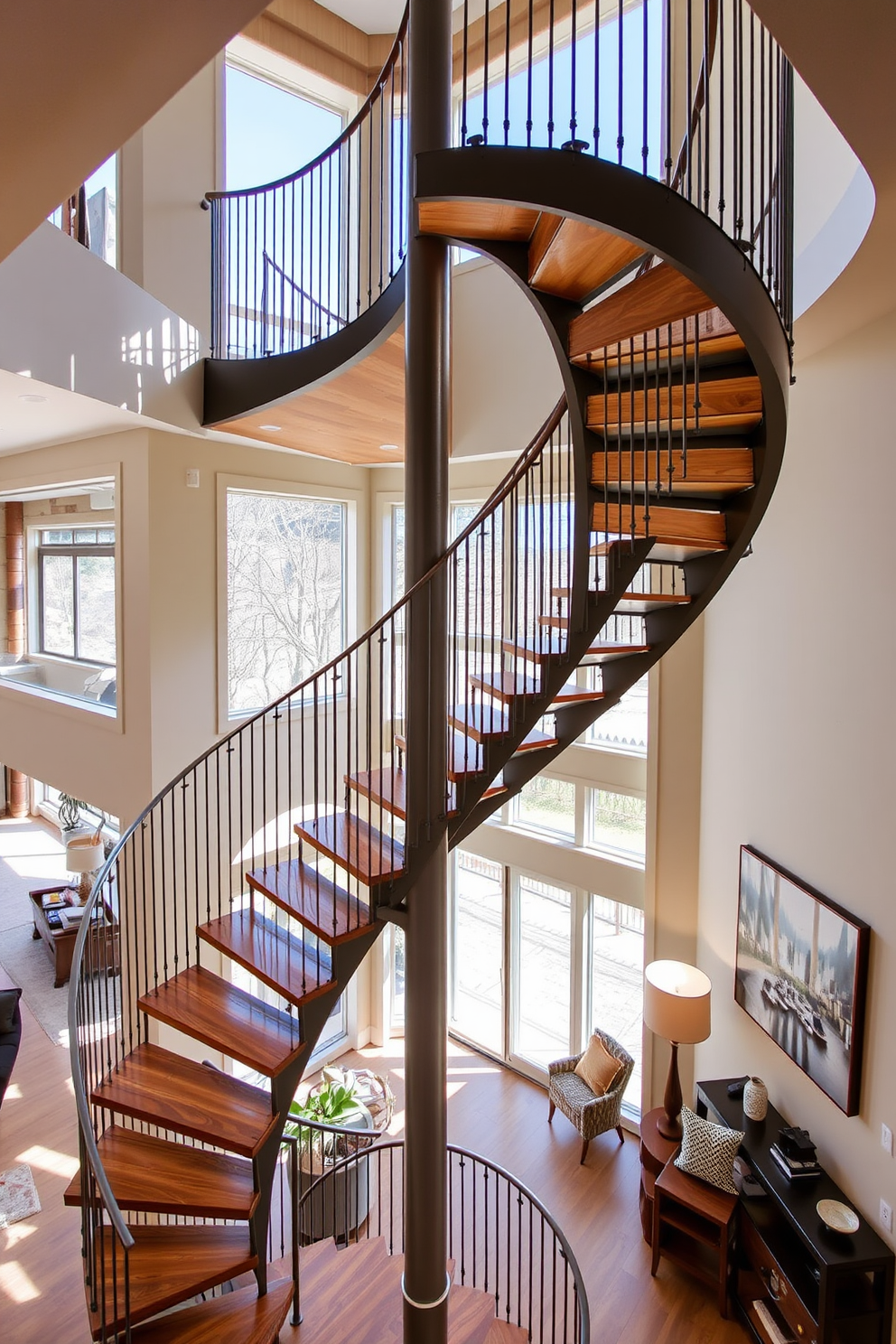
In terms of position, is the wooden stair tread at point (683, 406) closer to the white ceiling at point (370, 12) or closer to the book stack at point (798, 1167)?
the book stack at point (798, 1167)

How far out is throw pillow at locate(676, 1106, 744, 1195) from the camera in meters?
4.03

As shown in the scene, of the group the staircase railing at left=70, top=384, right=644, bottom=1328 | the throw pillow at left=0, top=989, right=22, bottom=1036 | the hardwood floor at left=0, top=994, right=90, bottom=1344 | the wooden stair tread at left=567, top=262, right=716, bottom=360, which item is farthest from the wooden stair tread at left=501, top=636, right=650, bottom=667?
the throw pillow at left=0, top=989, right=22, bottom=1036

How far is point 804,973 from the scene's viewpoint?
152 inches

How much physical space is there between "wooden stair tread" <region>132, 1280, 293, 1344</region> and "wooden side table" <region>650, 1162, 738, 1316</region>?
211cm

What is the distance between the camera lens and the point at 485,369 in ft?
17.4

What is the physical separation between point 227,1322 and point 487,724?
2.67 meters

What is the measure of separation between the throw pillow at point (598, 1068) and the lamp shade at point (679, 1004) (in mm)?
928

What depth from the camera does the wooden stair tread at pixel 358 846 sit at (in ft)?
9.87

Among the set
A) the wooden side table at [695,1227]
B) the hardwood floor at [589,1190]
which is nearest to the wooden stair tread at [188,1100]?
the hardwood floor at [589,1190]

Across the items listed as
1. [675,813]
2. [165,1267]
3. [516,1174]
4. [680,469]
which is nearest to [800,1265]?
[516,1174]

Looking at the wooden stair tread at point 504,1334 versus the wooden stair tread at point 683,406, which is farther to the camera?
the wooden stair tread at point 504,1334

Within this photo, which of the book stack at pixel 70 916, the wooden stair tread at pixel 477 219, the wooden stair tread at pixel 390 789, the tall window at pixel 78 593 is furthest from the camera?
the book stack at pixel 70 916

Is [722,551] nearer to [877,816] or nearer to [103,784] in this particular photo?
[877,816]

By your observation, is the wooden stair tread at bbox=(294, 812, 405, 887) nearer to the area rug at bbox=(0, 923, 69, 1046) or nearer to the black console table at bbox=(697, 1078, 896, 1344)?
the black console table at bbox=(697, 1078, 896, 1344)
